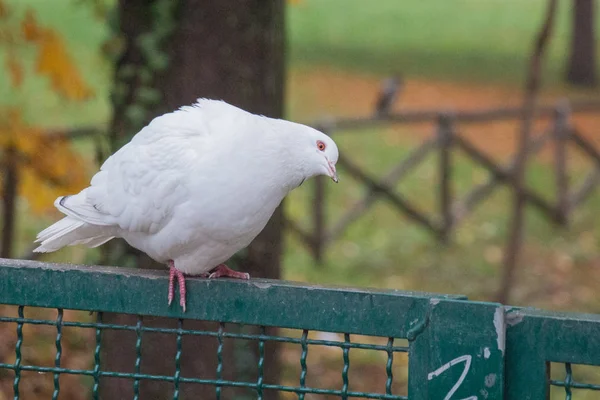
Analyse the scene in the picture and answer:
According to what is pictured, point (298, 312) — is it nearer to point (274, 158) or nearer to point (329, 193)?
point (274, 158)

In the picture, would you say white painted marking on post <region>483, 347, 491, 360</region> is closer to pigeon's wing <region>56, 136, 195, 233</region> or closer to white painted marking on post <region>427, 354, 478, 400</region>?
white painted marking on post <region>427, 354, 478, 400</region>

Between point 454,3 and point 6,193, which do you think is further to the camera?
point 454,3

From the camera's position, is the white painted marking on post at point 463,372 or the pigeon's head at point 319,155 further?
the pigeon's head at point 319,155

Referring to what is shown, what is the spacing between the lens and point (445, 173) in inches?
Answer: 437

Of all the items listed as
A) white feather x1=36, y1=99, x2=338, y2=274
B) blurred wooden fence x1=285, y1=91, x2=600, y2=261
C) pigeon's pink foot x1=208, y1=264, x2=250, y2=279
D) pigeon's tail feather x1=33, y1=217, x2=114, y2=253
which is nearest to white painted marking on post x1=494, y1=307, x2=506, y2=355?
white feather x1=36, y1=99, x2=338, y2=274

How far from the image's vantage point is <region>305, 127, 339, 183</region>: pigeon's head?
3.11 meters

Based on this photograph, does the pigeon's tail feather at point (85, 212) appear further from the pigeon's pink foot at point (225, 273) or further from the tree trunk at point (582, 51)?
the tree trunk at point (582, 51)

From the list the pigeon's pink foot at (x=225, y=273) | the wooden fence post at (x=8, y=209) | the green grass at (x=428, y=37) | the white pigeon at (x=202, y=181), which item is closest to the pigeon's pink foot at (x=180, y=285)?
the white pigeon at (x=202, y=181)

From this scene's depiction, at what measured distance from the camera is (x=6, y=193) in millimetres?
7633

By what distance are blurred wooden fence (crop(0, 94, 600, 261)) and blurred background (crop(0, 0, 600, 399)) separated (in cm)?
2

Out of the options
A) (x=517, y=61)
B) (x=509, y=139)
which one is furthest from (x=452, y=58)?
(x=509, y=139)

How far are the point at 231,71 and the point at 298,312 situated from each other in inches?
109

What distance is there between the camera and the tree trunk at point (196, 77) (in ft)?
16.6

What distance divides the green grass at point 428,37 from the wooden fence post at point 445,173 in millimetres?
8405
